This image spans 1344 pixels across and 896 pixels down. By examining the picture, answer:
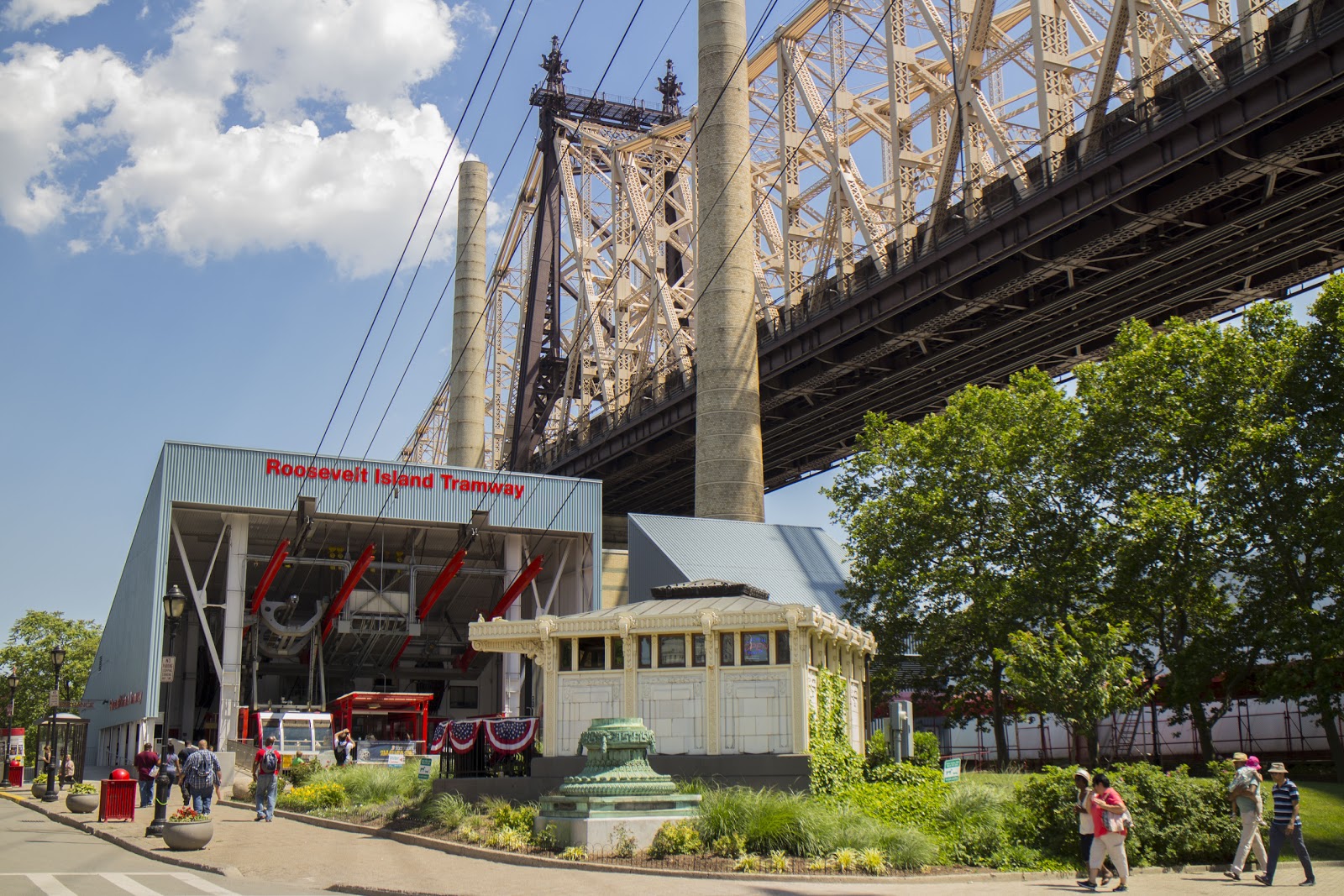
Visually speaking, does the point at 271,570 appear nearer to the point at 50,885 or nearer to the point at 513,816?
the point at 513,816

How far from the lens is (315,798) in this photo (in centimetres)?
2573

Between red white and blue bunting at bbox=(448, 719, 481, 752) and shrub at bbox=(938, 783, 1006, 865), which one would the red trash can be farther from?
shrub at bbox=(938, 783, 1006, 865)

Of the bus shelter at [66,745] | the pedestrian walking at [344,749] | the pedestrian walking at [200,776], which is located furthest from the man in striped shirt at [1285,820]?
the bus shelter at [66,745]

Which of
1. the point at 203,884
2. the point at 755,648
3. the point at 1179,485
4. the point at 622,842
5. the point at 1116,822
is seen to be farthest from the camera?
the point at 1179,485

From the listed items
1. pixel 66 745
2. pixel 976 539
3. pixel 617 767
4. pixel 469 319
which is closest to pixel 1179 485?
pixel 976 539

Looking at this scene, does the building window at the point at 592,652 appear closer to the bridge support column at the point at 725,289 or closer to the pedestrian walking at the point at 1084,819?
the pedestrian walking at the point at 1084,819

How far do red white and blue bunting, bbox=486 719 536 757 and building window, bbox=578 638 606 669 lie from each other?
7.12ft

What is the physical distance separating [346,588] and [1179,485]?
31.9m

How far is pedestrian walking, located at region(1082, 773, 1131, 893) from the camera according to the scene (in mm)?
15383

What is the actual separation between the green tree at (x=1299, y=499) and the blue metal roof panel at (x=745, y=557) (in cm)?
1313

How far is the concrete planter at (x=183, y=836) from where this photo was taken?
18.6 metres

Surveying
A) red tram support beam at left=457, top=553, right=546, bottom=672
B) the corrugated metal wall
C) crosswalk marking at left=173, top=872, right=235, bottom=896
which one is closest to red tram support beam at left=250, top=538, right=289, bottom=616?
the corrugated metal wall

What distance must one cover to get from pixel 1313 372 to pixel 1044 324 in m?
15.1

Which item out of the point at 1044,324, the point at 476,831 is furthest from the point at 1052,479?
the point at 476,831
